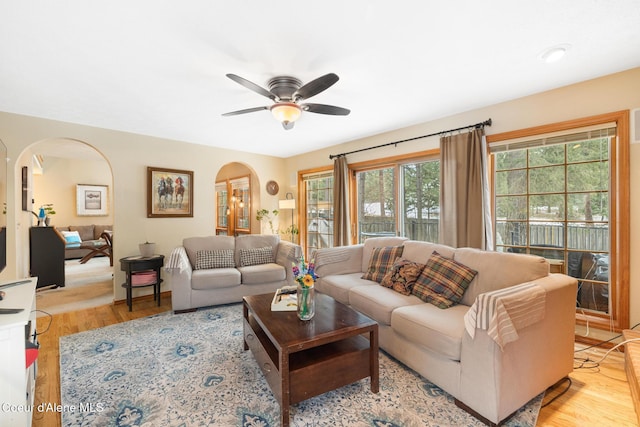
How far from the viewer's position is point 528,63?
87.0 inches

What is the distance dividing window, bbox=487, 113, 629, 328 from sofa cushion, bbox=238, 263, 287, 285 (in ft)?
9.20

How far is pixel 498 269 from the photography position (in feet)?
7.29

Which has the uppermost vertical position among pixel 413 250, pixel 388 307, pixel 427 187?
pixel 427 187

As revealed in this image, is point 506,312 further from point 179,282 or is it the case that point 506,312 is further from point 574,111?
point 179,282

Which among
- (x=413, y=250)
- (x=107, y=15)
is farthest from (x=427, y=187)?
(x=107, y=15)

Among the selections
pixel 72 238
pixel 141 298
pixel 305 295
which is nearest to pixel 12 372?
Result: pixel 305 295

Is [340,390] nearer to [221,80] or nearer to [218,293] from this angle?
[218,293]

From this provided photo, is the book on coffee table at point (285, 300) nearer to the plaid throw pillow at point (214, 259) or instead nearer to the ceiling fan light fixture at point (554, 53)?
the plaid throw pillow at point (214, 259)

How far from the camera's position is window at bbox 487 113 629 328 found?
2434 mm

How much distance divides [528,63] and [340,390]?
114 inches

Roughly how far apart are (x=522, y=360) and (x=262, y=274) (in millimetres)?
2980

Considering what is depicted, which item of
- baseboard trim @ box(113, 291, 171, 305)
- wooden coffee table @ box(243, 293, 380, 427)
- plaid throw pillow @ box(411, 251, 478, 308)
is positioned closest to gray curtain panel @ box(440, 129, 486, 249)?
plaid throw pillow @ box(411, 251, 478, 308)

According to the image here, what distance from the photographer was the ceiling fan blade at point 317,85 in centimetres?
192

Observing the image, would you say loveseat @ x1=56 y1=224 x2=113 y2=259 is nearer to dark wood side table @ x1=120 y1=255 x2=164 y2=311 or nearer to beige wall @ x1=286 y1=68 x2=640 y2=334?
dark wood side table @ x1=120 y1=255 x2=164 y2=311
